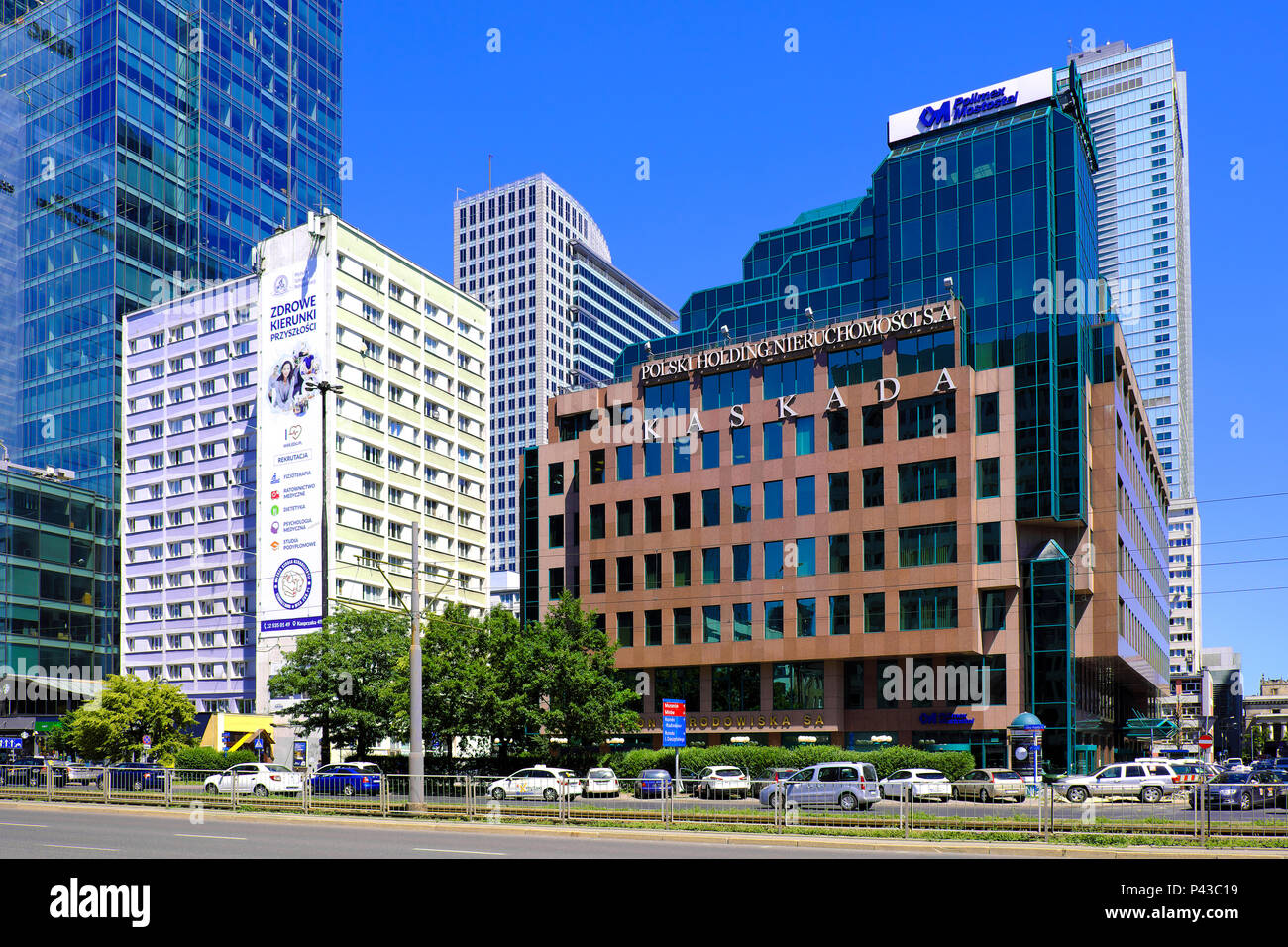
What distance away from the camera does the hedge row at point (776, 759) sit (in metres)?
57.4

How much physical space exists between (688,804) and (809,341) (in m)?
48.6

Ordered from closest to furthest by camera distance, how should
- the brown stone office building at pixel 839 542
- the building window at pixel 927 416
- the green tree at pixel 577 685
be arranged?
the green tree at pixel 577 685 → the brown stone office building at pixel 839 542 → the building window at pixel 927 416

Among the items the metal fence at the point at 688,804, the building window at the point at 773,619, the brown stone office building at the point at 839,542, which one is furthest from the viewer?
the building window at the point at 773,619

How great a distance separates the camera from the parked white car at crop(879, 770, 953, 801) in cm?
4719

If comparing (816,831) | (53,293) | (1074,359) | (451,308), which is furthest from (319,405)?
(816,831)

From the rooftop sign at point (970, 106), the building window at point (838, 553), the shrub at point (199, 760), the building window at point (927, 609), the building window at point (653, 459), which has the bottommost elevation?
the shrub at point (199, 760)

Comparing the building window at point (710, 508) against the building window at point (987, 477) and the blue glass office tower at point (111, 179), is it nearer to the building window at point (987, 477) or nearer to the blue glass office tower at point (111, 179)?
the building window at point (987, 477)

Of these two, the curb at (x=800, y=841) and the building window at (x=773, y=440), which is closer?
the curb at (x=800, y=841)

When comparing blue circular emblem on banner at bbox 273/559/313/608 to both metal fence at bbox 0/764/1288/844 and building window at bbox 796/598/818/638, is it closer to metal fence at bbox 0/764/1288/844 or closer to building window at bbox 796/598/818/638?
metal fence at bbox 0/764/1288/844

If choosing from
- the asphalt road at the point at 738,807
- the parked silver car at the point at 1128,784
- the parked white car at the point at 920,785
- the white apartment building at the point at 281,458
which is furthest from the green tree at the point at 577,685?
the white apartment building at the point at 281,458

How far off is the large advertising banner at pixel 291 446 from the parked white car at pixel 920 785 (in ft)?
186

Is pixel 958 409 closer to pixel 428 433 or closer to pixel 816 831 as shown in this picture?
pixel 816 831

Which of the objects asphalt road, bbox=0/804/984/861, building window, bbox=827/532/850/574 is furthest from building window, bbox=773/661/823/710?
asphalt road, bbox=0/804/984/861

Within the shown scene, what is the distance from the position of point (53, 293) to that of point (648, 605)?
253 ft
